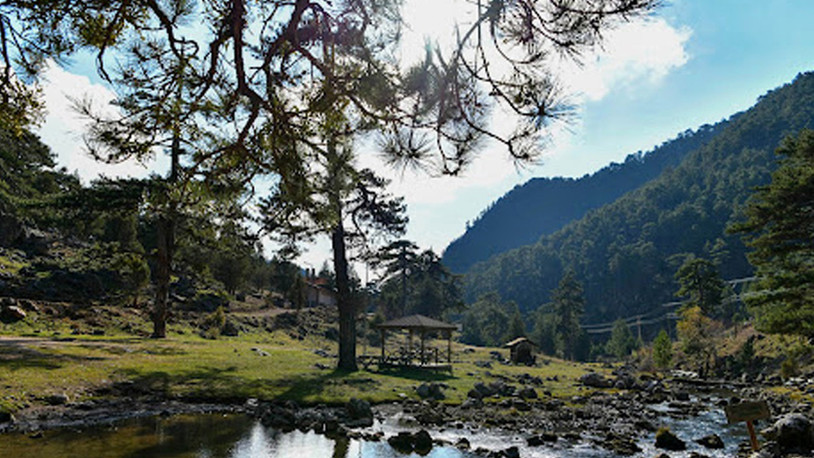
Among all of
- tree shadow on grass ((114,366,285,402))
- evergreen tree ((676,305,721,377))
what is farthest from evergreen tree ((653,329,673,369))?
tree shadow on grass ((114,366,285,402))

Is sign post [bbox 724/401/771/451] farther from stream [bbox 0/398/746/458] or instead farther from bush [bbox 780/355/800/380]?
bush [bbox 780/355/800/380]

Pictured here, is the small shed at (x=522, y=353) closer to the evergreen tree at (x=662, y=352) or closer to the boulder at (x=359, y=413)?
the evergreen tree at (x=662, y=352)

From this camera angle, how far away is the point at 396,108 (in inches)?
201

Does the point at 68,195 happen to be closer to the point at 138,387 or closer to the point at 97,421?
the point at 138,387

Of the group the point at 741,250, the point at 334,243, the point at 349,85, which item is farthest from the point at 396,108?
the point at 741,250

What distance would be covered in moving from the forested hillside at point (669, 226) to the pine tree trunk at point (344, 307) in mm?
105868

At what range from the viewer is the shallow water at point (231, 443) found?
820cm

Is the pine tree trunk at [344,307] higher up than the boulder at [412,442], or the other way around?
the pine tree trunk at [344,307]

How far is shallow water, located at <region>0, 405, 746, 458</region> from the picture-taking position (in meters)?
8.20

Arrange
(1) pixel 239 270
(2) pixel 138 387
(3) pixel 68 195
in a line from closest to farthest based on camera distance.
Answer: (2) pixel 138 387 → (3) pixel 68 195 → (1) pixel 239 270

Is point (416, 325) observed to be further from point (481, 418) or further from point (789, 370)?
point (789, 370)

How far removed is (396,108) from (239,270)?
40.7 metres

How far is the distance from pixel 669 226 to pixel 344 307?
462 ft

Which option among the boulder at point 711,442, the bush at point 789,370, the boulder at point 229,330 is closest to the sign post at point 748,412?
the boulder at point 711,442
